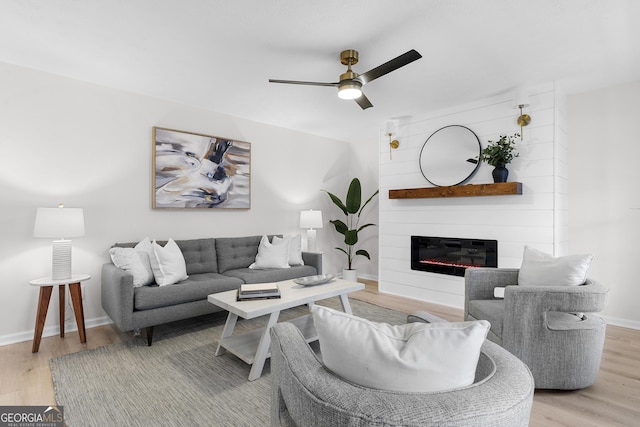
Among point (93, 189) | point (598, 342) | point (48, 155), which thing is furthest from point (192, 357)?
point (598, 342)

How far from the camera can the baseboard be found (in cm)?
282

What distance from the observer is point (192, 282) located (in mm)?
3072

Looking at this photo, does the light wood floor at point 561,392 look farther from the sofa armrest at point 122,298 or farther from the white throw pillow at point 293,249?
the white throw pillow at point 293,249

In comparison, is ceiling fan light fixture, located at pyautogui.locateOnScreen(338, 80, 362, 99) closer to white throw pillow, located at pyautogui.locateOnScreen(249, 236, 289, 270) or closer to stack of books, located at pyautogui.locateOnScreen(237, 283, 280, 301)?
stack of books, located at pyautogui.locateOnScreen(237, 283, 280, 301)

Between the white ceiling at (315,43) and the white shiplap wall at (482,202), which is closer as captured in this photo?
the white ceiling at (315,43)

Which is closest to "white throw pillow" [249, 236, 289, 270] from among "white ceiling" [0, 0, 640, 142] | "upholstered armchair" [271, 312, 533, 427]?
"white ceiling" [0, 0, 640, 142]

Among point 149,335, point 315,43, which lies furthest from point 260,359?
point 315,43

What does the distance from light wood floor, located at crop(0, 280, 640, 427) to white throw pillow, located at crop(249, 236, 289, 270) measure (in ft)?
4.97

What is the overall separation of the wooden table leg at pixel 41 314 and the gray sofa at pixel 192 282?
42 cm

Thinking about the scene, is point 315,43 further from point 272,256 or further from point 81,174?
point 81,174

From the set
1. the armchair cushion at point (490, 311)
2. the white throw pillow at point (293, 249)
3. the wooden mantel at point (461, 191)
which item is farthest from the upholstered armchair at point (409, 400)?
the white throw pillow at point (293, 249)

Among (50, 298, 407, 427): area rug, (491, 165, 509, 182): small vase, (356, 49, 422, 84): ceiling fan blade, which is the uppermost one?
(356, 49, 422, 84): ceiling fan blade

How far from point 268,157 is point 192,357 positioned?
292 cm

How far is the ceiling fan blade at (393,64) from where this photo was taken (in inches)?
82.4
